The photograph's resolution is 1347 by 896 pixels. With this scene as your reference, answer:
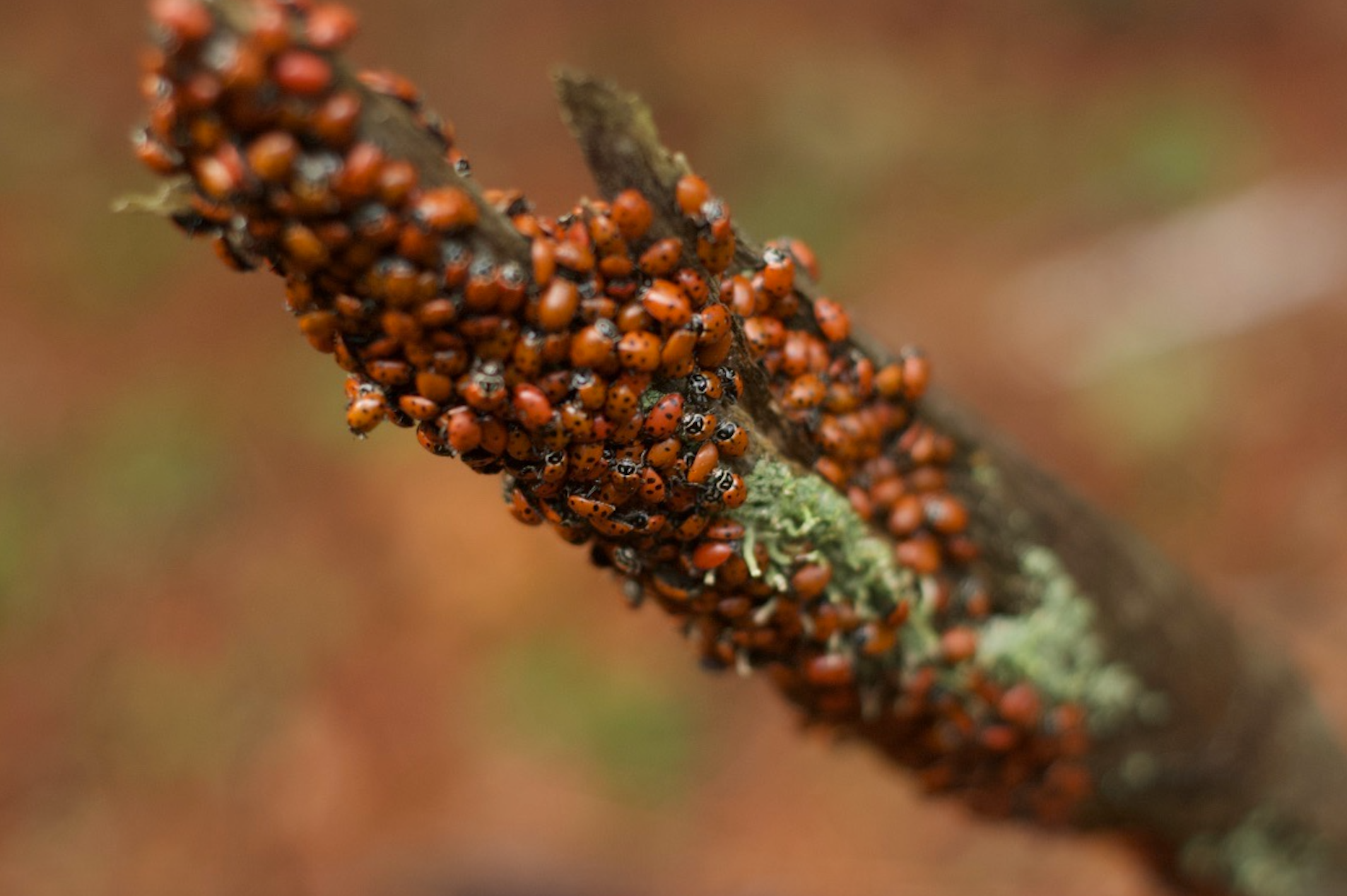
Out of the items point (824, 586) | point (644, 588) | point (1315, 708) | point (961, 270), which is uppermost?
point (961, 270)

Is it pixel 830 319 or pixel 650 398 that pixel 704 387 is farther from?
pixel 830 319

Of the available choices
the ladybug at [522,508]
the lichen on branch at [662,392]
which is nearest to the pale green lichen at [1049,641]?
the lichen on branch at [662,392]

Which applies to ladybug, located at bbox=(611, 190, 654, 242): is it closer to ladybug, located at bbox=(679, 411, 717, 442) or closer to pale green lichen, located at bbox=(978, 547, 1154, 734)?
ladybug, located at bbox=(679, 411, 717, 442)

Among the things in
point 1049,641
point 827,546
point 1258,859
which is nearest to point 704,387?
point 827,546

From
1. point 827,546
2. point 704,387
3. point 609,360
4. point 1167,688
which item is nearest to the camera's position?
point 609,360

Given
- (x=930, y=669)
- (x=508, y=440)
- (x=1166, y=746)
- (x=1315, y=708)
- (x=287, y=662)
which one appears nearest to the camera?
(x=508, y=440)

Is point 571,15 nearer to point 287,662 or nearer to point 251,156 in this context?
point 287,662

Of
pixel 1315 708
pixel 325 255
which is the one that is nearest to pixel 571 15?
pixel 1315 708
